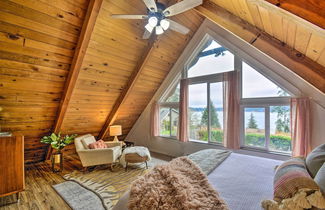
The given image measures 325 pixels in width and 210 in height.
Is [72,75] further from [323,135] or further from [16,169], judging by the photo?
[323,135]

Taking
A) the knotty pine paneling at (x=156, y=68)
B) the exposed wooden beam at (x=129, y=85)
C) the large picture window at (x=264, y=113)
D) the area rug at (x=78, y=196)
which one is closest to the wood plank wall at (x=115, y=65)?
the knotty pine paneling at (x=156, y=68)

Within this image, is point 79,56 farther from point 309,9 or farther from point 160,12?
point 309,9

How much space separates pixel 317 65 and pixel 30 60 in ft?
12.1

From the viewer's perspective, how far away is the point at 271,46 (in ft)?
5.49

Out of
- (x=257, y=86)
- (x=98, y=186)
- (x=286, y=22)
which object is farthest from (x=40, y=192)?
(x=257, y=86)

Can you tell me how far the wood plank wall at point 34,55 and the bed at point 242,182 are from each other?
8.11ft

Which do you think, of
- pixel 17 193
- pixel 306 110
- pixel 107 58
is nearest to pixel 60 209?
pixel 17 193

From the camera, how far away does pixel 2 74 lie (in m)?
2.23

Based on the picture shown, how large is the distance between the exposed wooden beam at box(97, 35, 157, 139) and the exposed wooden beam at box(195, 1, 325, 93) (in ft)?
4.34

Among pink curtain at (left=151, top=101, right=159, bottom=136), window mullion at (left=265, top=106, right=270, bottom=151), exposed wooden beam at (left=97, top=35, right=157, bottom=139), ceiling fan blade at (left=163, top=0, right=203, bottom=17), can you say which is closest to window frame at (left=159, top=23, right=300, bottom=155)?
pink curtain at (left=151, top=101, right=159, bottom=136)

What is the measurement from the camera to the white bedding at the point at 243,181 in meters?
0.97

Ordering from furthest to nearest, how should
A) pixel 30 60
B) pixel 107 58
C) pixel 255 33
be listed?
pixel 107 58, pixel 30 60, pixel 255 33

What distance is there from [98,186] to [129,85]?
2159mm

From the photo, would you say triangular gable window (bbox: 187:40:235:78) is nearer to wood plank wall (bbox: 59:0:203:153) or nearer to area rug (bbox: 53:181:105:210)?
wood plank wall (bbox: 59:0:203:153)
